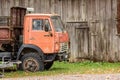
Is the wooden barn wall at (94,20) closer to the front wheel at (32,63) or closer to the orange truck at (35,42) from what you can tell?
the orange truck at (35,42)

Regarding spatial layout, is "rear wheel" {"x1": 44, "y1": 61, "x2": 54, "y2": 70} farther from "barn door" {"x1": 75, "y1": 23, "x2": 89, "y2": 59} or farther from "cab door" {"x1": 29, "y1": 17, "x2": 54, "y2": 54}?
"barn door" {"x1": 75, "y1": 23, "x2": 89, "y2": 59}

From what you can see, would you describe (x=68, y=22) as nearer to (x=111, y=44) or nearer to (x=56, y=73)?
(x=111, y=44)

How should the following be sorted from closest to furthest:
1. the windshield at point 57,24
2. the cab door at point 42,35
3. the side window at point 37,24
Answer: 1. the cab door at point 42,35
2. the side window at point 37,24
3. the windshield at point 57,24

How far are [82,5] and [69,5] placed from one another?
29.8 inches

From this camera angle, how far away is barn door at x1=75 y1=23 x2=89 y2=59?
94.3 feet

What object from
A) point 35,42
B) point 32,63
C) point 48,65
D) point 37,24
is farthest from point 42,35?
point 48,65

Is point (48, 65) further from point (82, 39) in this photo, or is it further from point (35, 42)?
point (82, 39)

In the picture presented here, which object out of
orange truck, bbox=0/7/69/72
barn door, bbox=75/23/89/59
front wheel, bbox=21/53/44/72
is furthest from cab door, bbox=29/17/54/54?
barn door, bbox=75/23/89/59

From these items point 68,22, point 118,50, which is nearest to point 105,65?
point 118,50

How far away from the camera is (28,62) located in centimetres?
2283

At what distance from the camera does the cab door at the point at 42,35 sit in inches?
893

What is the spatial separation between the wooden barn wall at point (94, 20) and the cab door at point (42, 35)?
20.6ft

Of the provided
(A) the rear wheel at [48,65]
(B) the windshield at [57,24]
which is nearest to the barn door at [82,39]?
(A) the rear wheel at [48,65]

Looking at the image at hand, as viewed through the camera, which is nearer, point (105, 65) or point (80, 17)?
point (105, 65)
